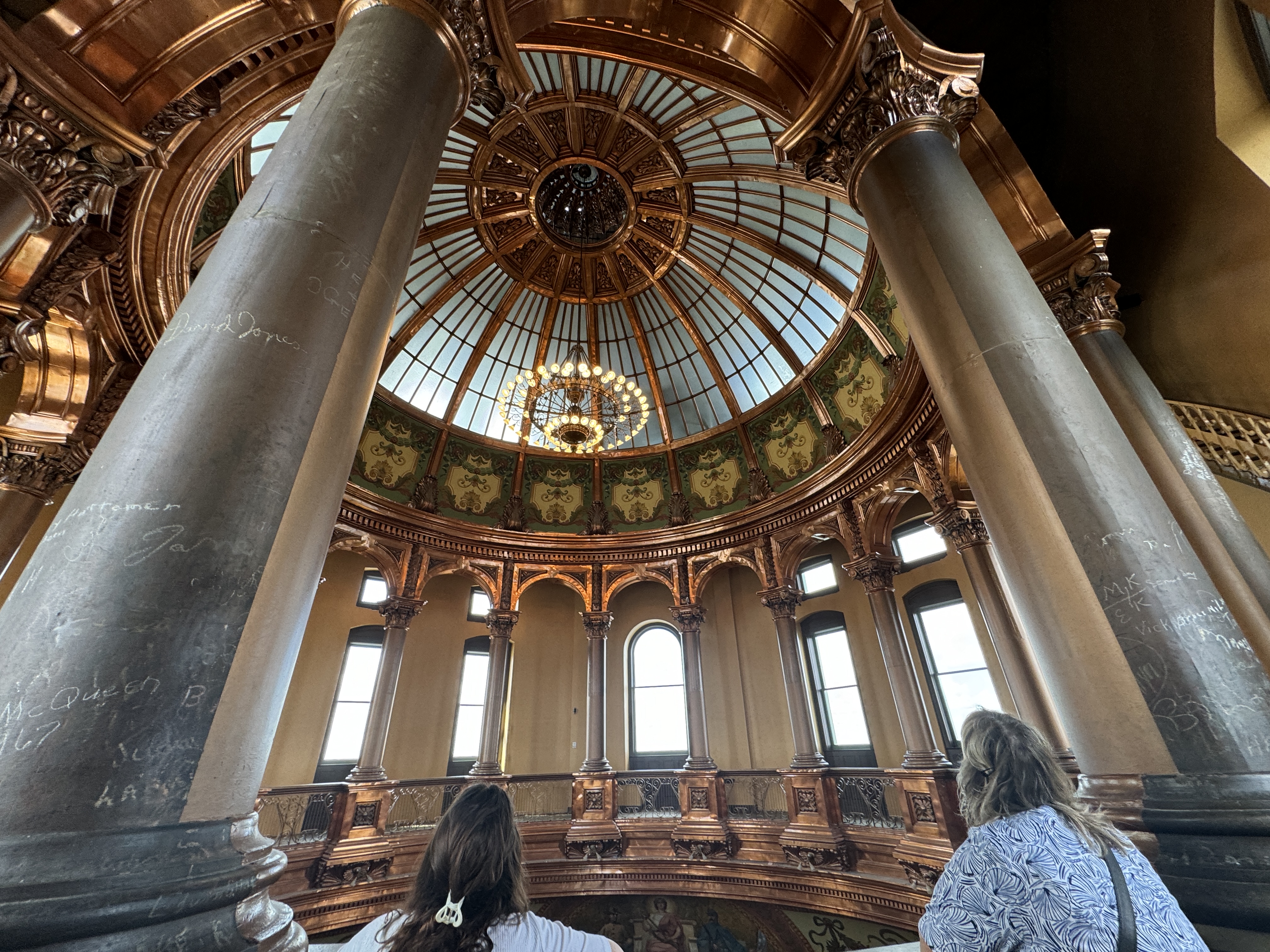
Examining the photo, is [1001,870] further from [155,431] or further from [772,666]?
[772,666]

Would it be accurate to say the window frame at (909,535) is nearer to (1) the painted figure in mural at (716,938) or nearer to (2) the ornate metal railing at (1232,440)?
(2) the ornate metal railing at (1232,440)

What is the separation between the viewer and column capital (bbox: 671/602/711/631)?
11992 mm

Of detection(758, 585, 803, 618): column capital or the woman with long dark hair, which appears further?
detection(758, 585, 803, 618): column capital

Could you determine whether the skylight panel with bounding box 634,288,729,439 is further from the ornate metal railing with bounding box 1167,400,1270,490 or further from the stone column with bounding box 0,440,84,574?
the stone column with bounding box 0,440,84,574

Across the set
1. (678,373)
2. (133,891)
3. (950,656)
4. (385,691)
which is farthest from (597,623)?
(133,891)

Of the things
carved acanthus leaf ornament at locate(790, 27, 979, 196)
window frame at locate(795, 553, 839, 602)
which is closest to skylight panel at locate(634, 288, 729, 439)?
window frame at locate(795, 553, 839, 602)

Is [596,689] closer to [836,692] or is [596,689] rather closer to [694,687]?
[694,687]

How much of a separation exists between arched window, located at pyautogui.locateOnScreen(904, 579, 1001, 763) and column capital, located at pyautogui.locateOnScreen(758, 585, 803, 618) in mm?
2041

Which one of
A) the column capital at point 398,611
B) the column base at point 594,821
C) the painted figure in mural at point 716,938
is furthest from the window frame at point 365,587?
the painted figure in mural at point 716,938

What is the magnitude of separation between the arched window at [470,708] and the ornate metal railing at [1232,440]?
11.7m

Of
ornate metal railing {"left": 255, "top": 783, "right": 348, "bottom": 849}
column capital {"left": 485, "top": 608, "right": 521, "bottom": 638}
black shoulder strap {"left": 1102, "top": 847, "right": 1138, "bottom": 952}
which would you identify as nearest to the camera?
black shoulder strap {"left": 1102, "top": 847, "right": 1138, "bottom": 952}

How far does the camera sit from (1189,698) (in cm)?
201

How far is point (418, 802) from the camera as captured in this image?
10.4 m

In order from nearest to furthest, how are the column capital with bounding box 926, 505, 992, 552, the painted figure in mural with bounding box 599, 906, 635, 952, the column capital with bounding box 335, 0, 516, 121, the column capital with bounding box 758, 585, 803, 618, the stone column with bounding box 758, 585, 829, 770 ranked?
the column capital with bounding box 335, 0, 516, 121, the column capital with bounding box 926, 505, 992, 552, the painted figure in mural with bounding box 599, 906, 635, 952, the stone column with bounding box 758, 585, 829, 770, the column capital with bounding box 758, 585, 803, 618
